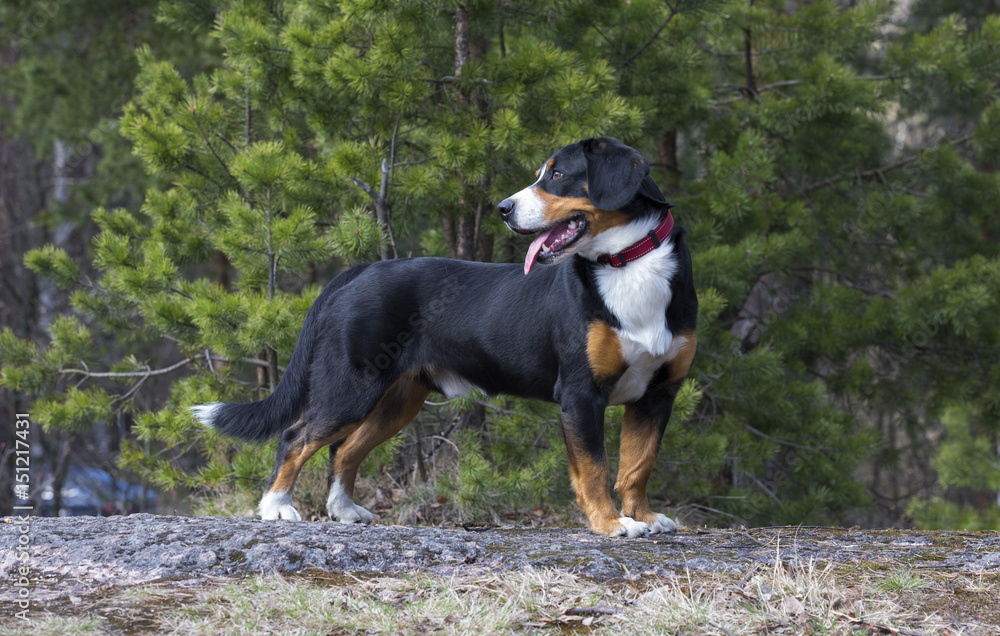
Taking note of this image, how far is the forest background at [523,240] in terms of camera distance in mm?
5414

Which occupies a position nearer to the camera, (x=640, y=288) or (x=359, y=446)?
(x=640, y=288)

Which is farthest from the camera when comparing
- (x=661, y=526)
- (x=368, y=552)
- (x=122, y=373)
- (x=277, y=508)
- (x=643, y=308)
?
(x=122, y=373)

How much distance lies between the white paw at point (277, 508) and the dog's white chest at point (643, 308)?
169cm

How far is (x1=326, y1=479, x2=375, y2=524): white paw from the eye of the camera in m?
4.37

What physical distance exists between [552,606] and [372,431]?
2.04 meters

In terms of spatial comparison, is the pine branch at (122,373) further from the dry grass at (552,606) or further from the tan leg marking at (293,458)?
the dry grass at (552,606)

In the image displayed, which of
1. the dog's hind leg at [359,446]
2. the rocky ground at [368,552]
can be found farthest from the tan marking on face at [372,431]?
the rocky ground at [368,552]

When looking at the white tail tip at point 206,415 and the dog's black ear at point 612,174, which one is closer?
the dog's black ear at point 612,174

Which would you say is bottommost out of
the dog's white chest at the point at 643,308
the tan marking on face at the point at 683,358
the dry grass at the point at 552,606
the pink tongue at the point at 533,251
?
the dry grass at the point at 552,606

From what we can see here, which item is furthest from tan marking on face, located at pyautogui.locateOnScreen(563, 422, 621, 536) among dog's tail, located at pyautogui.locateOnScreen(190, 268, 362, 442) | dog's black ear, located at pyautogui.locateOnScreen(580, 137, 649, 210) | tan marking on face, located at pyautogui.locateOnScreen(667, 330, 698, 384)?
dog's tail, located at pyautogui.locateOnScreen(190, 268, 362, 442)

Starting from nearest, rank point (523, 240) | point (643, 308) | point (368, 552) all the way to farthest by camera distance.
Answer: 1. point (368, 552)
2. point (643, 308)
3. point (523, 240)

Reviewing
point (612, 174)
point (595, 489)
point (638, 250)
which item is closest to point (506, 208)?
point (612, 174)

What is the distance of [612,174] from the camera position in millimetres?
3604

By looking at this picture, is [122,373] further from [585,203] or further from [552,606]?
[552,606]
